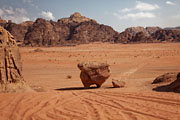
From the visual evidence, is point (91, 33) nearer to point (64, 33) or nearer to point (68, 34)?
point (68, 34)

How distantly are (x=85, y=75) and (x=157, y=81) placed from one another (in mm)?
4145

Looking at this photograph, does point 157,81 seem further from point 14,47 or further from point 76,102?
point 14,47

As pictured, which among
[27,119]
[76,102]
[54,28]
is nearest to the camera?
[27,119]

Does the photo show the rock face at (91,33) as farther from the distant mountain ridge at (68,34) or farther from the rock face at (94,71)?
the rock face at (94,71)

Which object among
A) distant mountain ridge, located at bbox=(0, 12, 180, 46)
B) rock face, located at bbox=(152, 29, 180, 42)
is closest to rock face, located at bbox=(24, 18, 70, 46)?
distant mountain ridge, located at bbox=(0, 12, 180, 46)

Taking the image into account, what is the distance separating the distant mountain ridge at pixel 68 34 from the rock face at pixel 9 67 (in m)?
63.2

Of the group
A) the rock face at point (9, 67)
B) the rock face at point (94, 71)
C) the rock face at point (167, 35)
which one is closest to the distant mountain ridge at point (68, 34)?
the rock face at point (167, 35)

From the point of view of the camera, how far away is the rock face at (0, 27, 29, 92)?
7537 millimetres

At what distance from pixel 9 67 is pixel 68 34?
81.8m

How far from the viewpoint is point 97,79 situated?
33.5ft

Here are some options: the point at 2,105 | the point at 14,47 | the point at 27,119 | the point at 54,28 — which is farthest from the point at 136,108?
the point at 54,28

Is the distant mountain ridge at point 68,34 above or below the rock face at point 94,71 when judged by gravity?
above

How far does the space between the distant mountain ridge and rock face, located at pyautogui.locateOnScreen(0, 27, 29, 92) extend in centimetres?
6315

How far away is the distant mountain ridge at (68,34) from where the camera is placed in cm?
7349
